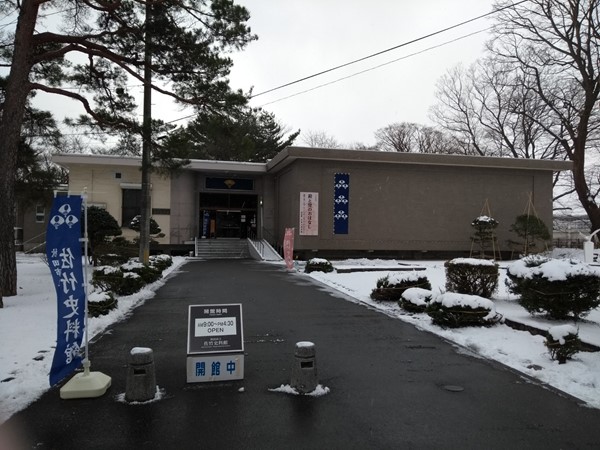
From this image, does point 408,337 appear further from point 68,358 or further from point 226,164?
point 226,164

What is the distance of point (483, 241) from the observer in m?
23.9

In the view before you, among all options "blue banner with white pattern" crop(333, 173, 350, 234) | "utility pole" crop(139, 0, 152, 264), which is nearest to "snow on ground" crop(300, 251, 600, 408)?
"utility pole" crop(139, 0, 152, 264)

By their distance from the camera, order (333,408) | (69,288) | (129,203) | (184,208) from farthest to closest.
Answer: (184,208) < (129,203) < (69,288) < (333,408)

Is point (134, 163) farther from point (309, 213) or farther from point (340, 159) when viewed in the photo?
point (340, 159)

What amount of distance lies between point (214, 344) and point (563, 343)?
167 inches

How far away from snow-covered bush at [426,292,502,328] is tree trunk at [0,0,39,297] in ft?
31.3

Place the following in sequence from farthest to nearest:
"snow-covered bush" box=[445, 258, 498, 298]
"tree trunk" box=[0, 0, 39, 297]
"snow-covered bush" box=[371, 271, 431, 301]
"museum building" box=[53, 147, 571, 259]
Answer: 1. "museum building" box=[53, 147, 571, 259]
2. "snow-covered bush" box=[371, 271, 431, 301]
3. "tree trunk" box=[0, 0, 39, 297]
4. "snow-covered bush" box=[445, 258, 498, 298]

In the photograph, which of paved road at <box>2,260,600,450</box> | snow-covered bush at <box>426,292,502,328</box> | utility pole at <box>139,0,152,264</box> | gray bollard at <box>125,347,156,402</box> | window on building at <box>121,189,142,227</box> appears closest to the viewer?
paved road at <box>2,260,600,450</box>

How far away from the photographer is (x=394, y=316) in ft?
29.2

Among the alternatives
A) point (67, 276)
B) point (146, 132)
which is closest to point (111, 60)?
point (146, 132)

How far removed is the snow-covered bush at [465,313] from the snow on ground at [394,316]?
0.15 meters

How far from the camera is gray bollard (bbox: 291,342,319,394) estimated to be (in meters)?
4.58

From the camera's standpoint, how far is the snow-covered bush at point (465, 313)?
24.7 feet

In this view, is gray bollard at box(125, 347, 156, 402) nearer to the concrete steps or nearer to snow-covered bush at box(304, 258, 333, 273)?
snow-covered bush at box(304, 258, 333, 273)
